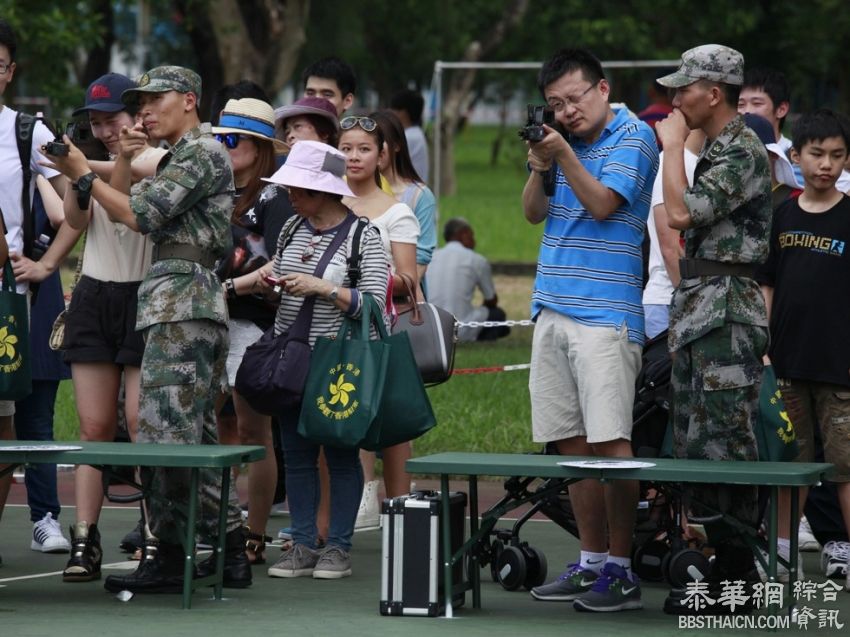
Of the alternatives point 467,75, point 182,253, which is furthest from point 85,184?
point 467,75

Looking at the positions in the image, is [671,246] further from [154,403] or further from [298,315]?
[154,403]

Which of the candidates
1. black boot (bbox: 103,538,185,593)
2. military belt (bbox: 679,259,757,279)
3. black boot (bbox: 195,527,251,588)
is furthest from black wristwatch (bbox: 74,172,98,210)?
military belt (bbox: 679,259,757,279)

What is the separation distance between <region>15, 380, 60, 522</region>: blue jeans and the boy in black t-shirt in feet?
11.2

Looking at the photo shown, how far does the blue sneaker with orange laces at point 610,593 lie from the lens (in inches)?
265

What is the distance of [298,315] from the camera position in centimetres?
733

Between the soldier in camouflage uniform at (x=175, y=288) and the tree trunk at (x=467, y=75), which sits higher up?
the tree trunk at (x=467, y=75)

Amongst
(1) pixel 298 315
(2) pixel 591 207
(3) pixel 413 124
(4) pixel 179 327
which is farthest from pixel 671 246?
(3) pixel 413 124

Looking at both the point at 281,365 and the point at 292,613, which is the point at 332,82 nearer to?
the point at 281,365

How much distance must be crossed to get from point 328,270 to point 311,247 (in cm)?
16

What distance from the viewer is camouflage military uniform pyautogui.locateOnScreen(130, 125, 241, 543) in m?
6.81

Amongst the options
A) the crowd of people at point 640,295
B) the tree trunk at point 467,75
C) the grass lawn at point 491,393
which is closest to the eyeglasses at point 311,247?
the crowd of people at point 640,295

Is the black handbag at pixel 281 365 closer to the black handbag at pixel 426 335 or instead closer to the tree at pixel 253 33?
the black handbag at pixel 426 335

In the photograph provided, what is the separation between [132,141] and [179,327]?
2.56ft

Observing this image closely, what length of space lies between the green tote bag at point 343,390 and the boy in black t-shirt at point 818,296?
1845 millimetres
